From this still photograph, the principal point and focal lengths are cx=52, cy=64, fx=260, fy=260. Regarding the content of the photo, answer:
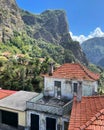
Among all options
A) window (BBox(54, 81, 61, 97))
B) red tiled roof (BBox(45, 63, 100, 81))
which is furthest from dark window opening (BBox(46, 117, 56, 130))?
red tiled roof (BBox(45, 63, 100, 81))

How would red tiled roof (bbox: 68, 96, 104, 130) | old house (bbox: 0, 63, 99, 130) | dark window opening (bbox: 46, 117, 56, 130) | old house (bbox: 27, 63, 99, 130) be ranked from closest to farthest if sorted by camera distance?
red tiled roof (bbox: 68, 96, 104, 130)
old house (bbox: 27, 63, 99, 130)
old house (bbox: 0, 63, 99, 130)
dark window opening (bbox: 46, 117, 56, 130)

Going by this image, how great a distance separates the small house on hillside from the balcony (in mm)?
928

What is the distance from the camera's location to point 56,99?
27797 millimetres

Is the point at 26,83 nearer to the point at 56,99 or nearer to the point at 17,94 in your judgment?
the point at 17,94

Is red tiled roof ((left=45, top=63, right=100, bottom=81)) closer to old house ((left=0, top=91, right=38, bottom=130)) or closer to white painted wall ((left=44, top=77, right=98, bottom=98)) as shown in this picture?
white painted wall ((left=44, top=77, right=98, bottom=98))

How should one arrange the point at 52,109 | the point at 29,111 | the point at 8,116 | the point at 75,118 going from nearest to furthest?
1. the point at 75,118
2. the point at 52,109
3. the point at 29,111
4. the point at 8,116

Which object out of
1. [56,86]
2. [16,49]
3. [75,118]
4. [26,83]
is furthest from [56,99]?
[16,49]

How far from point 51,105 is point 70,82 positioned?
3.96 m

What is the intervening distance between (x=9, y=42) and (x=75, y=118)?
484 ft

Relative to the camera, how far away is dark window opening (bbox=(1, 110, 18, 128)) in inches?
1075

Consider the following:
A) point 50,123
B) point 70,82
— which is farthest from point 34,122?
point 70,82

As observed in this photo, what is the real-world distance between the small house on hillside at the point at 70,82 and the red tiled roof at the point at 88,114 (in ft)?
33.5

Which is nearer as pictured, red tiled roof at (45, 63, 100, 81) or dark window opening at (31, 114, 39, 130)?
dark window opening at (31, 114, 39, 130)

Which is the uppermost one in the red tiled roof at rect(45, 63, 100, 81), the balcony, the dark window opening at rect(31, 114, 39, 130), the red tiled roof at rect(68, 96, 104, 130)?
the red tiled roof at rect(45, 63, 100, 81)
